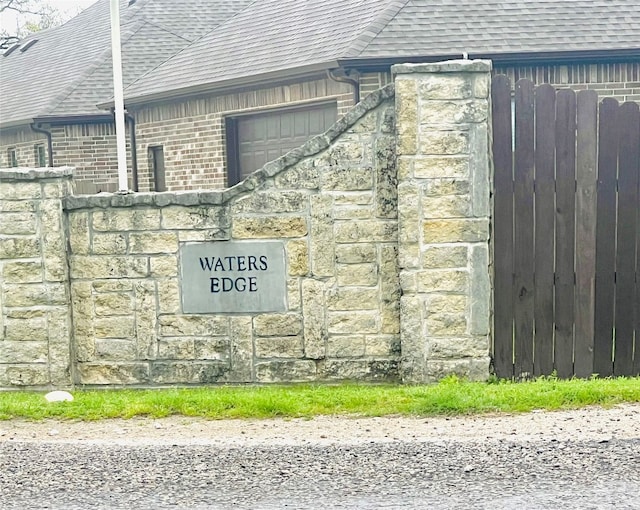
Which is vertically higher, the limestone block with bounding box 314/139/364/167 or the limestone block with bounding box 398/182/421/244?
the limestone block with bounding box 314/139/364/167

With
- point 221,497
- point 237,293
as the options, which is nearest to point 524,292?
point 237,293

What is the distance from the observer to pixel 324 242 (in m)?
7.82

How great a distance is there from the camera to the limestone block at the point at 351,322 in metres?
7.86

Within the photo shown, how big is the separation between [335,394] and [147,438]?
151 centimetres

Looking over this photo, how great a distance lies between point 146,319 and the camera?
8.02 m

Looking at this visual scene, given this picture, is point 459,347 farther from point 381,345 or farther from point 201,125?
point 201,125

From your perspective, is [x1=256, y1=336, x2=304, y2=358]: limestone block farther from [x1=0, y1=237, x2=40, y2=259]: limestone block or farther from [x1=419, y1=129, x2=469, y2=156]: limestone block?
[x1=0, y1=237, x2=40, y2=259]: limestone block

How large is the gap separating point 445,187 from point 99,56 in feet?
56.3

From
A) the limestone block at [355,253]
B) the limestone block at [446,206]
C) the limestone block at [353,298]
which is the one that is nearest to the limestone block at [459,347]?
the limestone block at [353,298]

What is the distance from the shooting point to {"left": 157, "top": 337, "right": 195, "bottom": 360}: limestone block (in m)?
8.00

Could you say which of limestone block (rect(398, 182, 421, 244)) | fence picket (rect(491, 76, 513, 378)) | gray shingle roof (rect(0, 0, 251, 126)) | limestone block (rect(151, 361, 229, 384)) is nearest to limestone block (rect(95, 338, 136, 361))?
limestone block (rect(151, 361, 229, 384))

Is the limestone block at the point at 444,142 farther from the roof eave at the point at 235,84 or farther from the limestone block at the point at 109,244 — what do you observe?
the roof eave at the point at 235,84

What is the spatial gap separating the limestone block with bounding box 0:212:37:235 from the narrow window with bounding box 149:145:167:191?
12.0 metres

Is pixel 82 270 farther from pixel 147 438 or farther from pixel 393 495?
pixel 393 495
